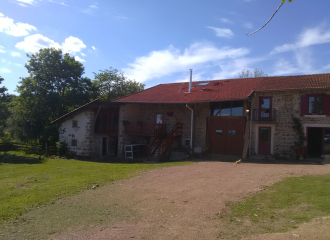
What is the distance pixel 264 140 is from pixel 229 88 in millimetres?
4784

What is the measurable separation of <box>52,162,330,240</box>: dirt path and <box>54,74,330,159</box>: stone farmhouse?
6.06 meters

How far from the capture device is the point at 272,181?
978 centimetres

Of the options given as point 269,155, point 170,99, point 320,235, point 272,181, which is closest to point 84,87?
point 170,99

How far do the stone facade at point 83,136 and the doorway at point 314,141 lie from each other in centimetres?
1494

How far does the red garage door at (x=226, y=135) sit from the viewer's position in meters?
18.7

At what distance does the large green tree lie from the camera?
2767 cm

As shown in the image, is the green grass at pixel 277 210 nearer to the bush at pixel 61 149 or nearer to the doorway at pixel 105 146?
the doorway at pixel 105 146

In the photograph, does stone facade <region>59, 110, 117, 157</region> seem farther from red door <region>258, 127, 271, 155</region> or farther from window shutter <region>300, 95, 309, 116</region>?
window shutter <region>300, 95, 309, 116</region>

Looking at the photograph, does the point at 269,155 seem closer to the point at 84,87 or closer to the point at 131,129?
the point at 131,129

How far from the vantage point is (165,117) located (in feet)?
72.1

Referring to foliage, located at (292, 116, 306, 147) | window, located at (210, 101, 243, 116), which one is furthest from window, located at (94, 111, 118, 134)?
foliage, located at (292, 116, 306, 147)

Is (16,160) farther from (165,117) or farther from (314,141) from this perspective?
(314,141)

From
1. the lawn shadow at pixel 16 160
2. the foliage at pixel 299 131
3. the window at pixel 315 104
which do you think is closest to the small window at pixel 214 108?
the foliage at pixel 299 131

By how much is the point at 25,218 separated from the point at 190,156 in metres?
13.2
